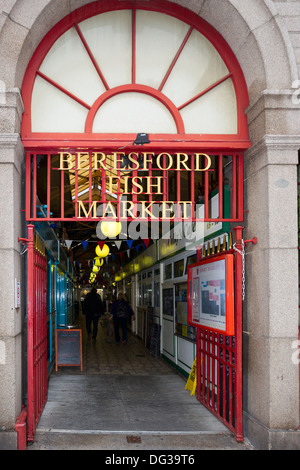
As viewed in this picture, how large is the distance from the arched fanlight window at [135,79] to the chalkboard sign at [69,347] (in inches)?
246

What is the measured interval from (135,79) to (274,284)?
124 inches

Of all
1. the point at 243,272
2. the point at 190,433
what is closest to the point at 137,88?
the point at 243,272

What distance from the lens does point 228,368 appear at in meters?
6.24

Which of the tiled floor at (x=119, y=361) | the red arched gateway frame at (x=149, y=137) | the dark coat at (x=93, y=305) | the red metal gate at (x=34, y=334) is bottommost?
the tiled floor at (x=119, y=361)

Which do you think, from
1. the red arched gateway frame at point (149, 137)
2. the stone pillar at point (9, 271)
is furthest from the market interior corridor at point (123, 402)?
the red arched gateway frame at point (149, 137)

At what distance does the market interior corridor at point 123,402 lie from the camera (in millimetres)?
6223

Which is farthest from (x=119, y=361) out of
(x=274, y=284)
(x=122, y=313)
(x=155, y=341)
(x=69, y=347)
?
(x=274, y=284)

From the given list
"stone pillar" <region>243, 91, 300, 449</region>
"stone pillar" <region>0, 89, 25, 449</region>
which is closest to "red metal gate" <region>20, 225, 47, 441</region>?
"stone pillar" <region>0, 89, 25, 449</region>

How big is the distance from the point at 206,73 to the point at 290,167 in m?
1.80

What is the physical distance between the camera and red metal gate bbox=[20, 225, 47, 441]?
5512mm

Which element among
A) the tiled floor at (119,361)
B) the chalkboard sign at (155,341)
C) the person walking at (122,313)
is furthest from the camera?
the person walking at (122,313)

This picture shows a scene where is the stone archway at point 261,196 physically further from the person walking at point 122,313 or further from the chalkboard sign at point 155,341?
the person walking at point 122,313

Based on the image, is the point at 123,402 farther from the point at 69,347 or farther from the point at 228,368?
the point at 69,347
